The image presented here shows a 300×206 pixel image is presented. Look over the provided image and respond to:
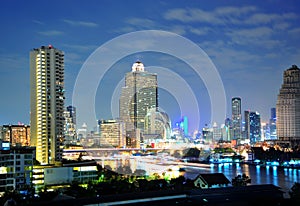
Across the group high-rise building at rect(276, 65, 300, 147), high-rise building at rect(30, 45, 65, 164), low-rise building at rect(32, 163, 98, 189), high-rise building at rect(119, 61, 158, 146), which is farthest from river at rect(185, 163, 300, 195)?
high-rise building at rect(276, 65, 300, 147)

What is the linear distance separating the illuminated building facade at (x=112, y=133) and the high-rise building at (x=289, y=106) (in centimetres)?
1237

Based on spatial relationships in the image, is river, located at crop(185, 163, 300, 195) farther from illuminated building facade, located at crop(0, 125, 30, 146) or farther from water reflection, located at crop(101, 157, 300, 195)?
illuminated building facade, located at crop(0, 125, 30, 146)

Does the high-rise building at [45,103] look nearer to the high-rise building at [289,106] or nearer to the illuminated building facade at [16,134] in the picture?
the illuminated building facade at [16,134]

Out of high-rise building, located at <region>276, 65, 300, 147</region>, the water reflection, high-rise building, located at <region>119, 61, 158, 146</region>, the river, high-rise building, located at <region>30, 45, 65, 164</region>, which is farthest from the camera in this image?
high-rise building, located at <region>276, 65, 300, 147</region>

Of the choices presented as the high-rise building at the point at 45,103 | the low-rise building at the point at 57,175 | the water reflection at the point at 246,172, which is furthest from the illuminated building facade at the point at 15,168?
the water reflection at the point at 246,172

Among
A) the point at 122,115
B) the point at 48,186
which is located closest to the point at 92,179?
the point at 48,186

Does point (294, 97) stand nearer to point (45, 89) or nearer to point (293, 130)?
point (293, 130)

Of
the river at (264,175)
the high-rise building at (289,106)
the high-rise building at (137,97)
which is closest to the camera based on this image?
the river at (264,175)

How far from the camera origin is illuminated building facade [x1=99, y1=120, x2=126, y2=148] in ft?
81.4

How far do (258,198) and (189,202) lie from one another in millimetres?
894

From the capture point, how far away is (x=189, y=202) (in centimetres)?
508

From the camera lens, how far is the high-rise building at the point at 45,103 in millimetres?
12852

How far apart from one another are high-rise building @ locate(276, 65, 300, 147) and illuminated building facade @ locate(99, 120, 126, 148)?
1237cm

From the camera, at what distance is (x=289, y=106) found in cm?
3166
